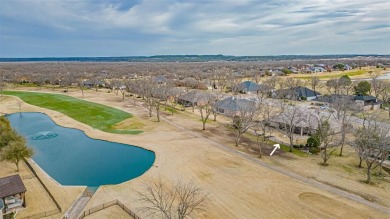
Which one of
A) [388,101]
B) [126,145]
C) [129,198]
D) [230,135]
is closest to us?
[129,198]

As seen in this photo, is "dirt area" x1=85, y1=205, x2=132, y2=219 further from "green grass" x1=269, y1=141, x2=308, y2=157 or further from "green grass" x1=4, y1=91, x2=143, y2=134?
"green grass" x1=4, y1=91, x2=143, y2=134

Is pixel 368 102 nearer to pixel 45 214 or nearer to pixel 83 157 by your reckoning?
pixel 83 157

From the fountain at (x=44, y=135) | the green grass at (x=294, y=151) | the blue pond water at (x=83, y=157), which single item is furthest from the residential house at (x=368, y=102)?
the fountain at (x=44, y=135)

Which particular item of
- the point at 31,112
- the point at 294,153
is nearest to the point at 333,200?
the point at 294,153

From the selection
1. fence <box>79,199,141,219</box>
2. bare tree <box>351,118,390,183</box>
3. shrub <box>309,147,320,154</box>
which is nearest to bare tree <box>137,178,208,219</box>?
fence <box>79,199,141,219</box>

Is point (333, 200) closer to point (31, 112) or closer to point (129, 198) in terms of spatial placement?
point (129, 198)

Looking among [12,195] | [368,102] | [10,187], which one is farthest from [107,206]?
[368,102]
